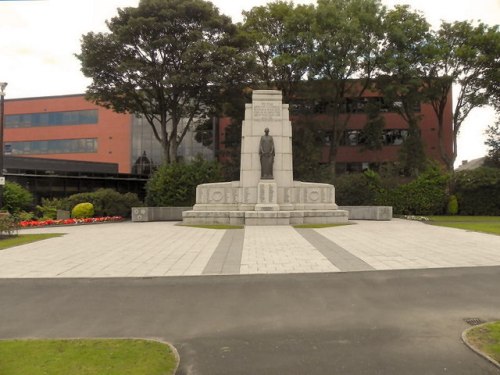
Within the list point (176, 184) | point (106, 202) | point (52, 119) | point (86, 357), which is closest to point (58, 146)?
point (52, 119)

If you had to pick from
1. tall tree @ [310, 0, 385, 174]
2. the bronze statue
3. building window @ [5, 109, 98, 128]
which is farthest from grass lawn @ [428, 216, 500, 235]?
building window @ [5, 109, 98, 128]

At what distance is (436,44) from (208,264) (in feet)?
107

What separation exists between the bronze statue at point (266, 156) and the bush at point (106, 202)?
35.7ft

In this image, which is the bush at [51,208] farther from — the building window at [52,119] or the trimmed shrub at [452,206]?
the trimmed shrub at [452,206]

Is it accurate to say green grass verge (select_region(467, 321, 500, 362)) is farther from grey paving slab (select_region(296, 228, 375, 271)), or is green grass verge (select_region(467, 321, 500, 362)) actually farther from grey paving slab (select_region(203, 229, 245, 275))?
grey paving slab (select_region(203, 229, 245, 275))

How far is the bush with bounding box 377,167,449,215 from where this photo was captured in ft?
105

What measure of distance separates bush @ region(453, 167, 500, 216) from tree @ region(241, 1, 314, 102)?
52.0 feet

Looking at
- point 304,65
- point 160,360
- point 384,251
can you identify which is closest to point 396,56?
point 304,65

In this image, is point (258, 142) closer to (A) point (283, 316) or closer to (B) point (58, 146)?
(A) point (283, 316)

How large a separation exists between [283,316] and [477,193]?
32982 mm

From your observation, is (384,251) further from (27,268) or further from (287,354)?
(27,268)

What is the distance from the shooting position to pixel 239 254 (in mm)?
10797

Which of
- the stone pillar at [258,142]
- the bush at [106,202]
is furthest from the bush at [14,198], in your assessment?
the stone pillar at [258,142]

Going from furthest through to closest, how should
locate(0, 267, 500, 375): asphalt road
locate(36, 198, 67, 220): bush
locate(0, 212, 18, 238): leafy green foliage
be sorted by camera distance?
locate(36, 198, 67, 220): bush → locate(0, 212, 18, 238): leafy green foliage → locate(0, 267, 500, 375): asphalt road
